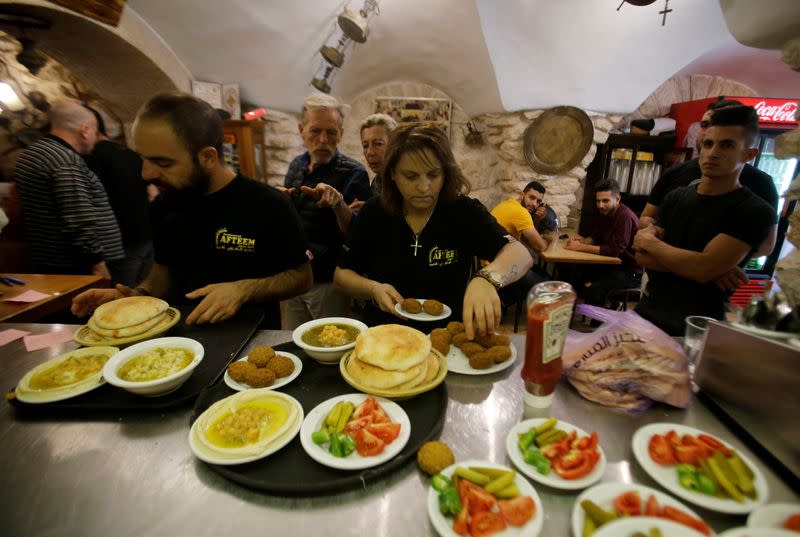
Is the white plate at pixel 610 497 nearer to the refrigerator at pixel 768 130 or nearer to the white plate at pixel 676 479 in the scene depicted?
the white plate at pixel 676 479

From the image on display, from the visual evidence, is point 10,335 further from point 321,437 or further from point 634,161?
point 634,161

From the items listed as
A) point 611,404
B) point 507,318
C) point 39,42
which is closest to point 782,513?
point 611,404

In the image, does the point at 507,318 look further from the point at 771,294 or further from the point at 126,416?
the point at 126,416

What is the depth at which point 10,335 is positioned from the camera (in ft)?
5.50

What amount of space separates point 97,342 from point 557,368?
1.79 m

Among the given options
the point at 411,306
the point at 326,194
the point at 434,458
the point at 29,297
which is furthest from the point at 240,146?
the point at 434,458

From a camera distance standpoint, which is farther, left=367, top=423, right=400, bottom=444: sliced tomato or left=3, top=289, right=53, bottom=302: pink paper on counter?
left=3, top=289, right=53, bottom=302: pink paper on counter

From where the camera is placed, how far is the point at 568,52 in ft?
16.6

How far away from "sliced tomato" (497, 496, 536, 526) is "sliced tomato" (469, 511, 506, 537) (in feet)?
0.07

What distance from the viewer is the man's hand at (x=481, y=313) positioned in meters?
1.46

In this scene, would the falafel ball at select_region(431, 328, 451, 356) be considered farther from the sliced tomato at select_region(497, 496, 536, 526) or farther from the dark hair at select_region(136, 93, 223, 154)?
the dark hair at select_region(136, 93, 223, 154)

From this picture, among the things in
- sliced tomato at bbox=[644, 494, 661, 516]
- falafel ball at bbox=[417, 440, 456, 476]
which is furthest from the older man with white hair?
sliced tomato at bbox=[644, 494, 661, 516]

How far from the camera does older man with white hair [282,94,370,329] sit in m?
3.16

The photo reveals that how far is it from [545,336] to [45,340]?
7.06ft
